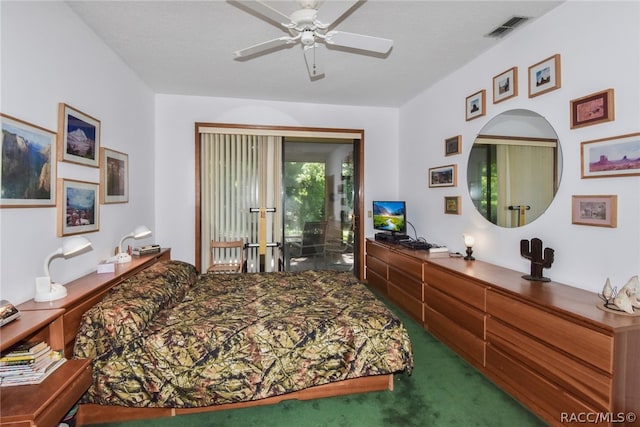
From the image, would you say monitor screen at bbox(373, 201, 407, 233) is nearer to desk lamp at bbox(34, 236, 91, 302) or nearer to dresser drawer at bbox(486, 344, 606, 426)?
dresser drawer at bbox(486, 344, 606, 426)

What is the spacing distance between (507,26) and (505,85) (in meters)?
0.48

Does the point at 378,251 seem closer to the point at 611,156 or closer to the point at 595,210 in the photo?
the point at 595,210

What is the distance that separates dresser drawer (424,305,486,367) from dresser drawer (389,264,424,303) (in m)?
0.18

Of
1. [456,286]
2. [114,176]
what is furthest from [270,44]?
[456,286]

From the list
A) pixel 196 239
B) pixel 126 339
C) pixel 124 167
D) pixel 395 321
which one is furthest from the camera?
pixel 196 239

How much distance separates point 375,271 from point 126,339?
11.0 feet

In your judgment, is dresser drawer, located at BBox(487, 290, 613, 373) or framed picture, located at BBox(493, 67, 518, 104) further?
framed picture, located at BBox(493, 67, 518, 104)

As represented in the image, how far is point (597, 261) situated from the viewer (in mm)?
2068

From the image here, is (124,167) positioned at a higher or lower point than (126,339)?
higher

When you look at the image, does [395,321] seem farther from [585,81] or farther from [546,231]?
[585,81]

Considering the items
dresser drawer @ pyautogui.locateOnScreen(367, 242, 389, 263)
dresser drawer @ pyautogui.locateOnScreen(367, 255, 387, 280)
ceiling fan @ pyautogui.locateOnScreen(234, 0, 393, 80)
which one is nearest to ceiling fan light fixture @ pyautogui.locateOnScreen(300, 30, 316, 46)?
ceiling fan @ pyautogui.locateOnScreen(234, 0, 393, 80)

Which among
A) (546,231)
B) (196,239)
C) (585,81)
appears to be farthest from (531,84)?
(196,239)

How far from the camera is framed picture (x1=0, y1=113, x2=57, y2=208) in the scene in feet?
5.70

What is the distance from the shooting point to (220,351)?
1.93 meters
